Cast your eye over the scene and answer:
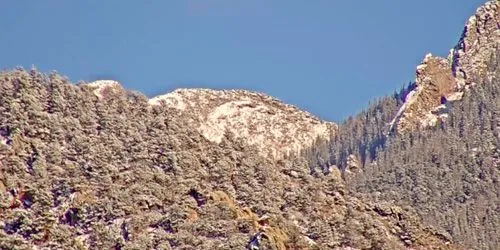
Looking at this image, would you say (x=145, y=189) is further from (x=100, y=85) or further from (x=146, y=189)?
(x=100, y=85)

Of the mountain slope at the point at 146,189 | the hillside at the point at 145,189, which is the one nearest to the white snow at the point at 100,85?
the hillside at the point at 145,189

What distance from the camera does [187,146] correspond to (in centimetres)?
9712

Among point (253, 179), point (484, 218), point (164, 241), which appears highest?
point (484, 218)

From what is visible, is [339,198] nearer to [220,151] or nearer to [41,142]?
[220,151]

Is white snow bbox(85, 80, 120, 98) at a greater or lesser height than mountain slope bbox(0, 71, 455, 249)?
greater

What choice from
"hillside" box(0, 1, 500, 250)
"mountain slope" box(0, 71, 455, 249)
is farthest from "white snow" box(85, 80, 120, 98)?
"mountain slope" box(0, 71, 455, 249)

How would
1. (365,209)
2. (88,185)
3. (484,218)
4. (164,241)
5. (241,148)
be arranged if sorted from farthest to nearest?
(484,218) → (241,148) → (365,209) → (88,185) → (164,241)

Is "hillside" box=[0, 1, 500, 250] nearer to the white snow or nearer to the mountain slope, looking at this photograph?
the mountain slope

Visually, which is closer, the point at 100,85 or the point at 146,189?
the point at 146,189

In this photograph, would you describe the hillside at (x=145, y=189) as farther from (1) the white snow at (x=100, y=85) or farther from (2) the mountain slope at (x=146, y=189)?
(1) the white snow at (x=100, y=85)

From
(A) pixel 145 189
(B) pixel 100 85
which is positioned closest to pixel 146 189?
(A) pixel 145 189

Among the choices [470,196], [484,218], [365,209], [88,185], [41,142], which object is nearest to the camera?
[88,185]

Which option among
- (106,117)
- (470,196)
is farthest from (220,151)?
(470,196)

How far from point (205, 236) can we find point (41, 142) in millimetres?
20515
